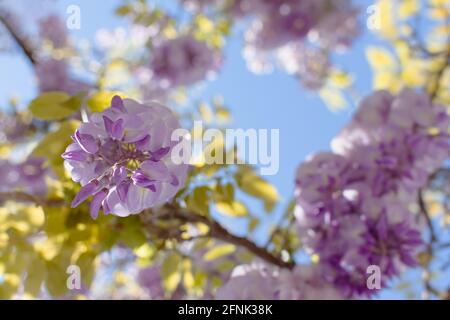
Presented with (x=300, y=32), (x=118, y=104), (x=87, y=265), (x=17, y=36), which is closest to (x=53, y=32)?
(x=17, y=36)

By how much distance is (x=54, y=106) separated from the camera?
1.96ft

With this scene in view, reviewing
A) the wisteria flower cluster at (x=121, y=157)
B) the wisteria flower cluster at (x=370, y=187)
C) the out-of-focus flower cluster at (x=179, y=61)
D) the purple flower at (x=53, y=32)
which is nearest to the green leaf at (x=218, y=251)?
the wisteria flower cluster at (x=370, y=187)

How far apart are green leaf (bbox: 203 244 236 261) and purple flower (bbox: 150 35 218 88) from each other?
0.81 m

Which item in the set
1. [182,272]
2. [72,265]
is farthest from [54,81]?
[72,265]

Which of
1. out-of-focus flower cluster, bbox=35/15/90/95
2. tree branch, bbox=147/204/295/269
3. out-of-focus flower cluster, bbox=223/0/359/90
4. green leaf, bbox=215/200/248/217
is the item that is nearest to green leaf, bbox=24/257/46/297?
tree branch, bbox=147/204/295/269

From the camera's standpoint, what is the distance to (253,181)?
2.74 ft

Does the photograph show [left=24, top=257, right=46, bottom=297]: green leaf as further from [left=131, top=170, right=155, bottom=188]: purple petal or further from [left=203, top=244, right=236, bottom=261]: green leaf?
[left=131, top=170, right=155, bottom=188]: purple petal

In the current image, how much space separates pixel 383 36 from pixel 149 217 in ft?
4.65

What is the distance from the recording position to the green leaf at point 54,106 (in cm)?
59

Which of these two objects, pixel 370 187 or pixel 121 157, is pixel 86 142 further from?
pixel 370 187

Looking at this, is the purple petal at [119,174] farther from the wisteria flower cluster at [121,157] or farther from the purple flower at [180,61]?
the purple flower at [180,61]

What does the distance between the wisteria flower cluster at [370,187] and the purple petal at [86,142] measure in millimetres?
377
